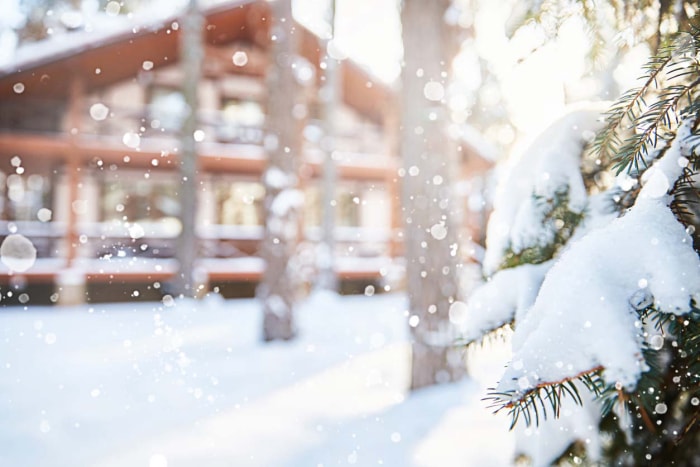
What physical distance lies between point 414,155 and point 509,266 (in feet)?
10.8

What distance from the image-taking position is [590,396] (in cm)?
176

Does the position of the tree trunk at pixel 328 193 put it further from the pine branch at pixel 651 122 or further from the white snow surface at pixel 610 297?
the white snow surface at pixel 610 297

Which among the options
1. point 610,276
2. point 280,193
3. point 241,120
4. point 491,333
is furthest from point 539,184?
point 241,120

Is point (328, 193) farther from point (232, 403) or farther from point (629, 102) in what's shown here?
point (629, 102)

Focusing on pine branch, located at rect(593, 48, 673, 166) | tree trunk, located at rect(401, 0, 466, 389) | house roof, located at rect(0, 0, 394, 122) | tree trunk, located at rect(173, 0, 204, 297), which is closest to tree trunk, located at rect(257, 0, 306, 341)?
tree trunk, located at rect(401, 0, 466, 389)

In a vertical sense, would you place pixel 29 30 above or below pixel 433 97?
above

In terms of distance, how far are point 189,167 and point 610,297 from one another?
11.2 m

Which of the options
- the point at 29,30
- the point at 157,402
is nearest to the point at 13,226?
the point at 29,30

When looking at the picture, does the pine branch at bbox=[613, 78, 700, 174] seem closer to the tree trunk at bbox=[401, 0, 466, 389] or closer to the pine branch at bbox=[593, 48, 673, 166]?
the pine branch at bbox=[593, 48, 673, 166]

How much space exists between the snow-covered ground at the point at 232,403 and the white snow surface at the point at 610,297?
243 cm

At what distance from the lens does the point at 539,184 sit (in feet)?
5.60

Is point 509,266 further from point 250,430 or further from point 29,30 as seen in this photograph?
point 29,30

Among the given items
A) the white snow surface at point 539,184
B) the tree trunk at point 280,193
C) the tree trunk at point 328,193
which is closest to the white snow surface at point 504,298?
the white snow surface at point 539,184

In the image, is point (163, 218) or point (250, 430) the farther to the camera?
point (163, 218)
